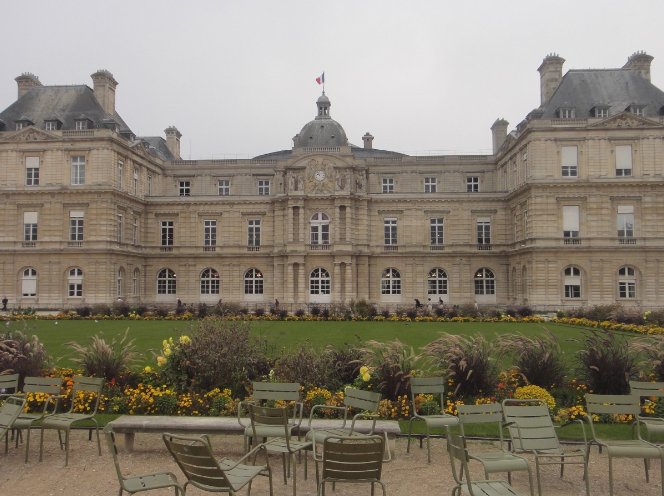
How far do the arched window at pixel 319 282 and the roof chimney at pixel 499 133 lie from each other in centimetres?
1729

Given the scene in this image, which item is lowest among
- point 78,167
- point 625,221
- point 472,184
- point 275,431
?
point 275,431

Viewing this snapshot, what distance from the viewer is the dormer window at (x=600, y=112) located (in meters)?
34.8

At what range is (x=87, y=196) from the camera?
36375mm

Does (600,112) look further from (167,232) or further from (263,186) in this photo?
(167,232)

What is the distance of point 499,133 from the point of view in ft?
151

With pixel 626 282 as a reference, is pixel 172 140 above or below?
above

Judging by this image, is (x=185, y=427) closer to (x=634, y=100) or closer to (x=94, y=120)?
(x=94, y=120)

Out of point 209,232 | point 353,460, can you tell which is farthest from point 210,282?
point 353,460

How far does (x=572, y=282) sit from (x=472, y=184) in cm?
1236

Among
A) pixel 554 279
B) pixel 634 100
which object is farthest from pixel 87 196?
pixel 634 100

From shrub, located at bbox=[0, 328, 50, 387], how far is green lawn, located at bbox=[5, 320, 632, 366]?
3753mm

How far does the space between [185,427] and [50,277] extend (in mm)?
31579

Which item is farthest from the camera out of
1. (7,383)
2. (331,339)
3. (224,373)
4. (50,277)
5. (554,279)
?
(50,277)

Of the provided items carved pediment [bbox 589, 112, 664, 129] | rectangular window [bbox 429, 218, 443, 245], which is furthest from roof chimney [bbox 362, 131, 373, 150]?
carved pediment [bbox 589, 112, 664, 129]
